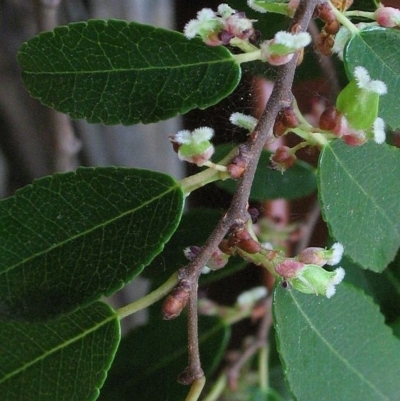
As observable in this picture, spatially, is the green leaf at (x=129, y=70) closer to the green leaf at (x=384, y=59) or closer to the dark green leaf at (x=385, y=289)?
the green leaf at (x=384, y=59)

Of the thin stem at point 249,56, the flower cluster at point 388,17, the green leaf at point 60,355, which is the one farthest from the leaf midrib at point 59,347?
the flower cluster at point 388,17

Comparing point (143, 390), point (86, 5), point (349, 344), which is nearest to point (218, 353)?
point (143, 390)

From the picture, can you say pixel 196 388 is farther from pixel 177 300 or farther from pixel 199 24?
pixel 199 24

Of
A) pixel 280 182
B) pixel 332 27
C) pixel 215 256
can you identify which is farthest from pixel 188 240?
pixel 332 27

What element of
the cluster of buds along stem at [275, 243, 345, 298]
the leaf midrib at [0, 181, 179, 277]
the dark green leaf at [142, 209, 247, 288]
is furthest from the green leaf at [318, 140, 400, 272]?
the dark green leaf at [142, 209, 247, 288]

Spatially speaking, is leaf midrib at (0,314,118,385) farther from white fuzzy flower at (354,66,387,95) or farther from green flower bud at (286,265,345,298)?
white fuzzy flower at (354,66,387,95)

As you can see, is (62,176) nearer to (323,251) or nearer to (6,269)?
(6,269)
